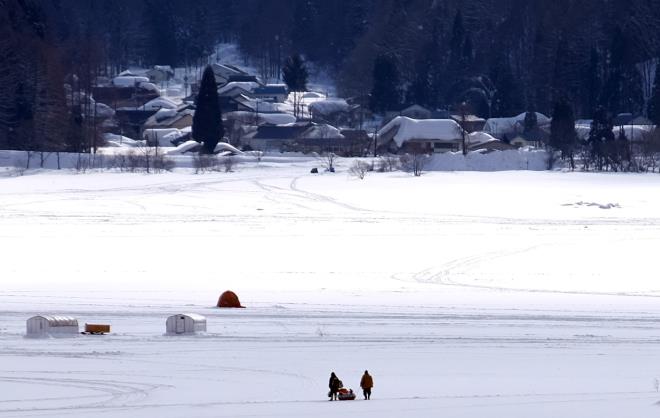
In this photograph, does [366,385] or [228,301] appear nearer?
[366,385]

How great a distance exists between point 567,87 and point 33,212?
41801mm

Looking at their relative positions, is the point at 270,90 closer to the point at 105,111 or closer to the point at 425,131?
the point at 105,111

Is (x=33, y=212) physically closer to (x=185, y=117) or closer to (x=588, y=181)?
(x=588, y=181)

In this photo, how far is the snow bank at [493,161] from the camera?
49.5 m

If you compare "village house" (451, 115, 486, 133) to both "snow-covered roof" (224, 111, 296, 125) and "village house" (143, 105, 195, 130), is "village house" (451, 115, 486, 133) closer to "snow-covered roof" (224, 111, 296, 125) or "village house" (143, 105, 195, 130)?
"snow-covered roof" (224, 111, 296, 125)

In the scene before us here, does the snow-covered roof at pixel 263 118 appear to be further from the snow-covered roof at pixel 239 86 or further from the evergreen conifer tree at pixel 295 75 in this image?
the evergreen conifer tree at pixel 295 75

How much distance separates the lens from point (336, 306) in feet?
52.2

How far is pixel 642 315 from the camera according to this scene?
15.4 metres

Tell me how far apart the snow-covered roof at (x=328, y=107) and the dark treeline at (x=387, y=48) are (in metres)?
2.90

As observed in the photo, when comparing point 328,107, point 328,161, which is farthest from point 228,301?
point 328,107

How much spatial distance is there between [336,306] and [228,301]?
1.38 m

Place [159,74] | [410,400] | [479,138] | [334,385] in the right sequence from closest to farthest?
[334,385]
[410,400]
[479,138]
[159,74]

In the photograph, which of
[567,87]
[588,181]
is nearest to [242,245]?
[588,181]

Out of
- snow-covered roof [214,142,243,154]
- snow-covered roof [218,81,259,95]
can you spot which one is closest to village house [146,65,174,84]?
snow-covered roof [218,81,259,95]
